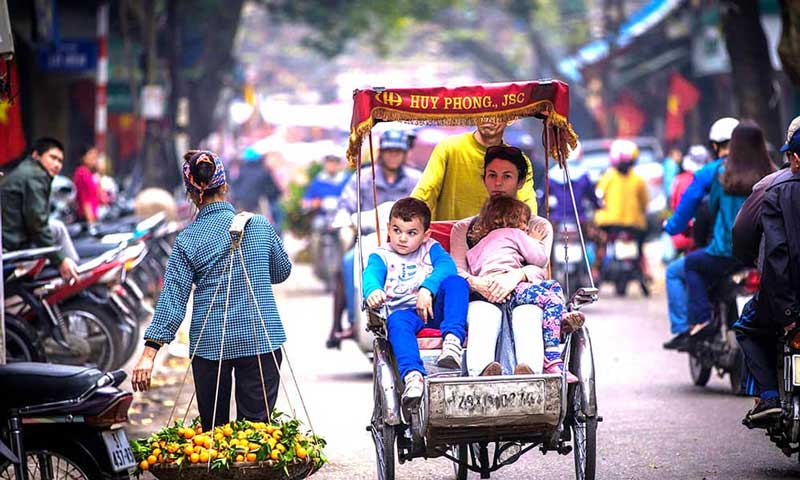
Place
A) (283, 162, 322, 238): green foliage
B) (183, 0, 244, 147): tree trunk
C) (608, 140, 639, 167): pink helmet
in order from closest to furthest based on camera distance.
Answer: (608, 140, 639, 167): pink helmet
(283, 162, 322, 238): green foliage
(183, 0, 244, 147): tree trunk

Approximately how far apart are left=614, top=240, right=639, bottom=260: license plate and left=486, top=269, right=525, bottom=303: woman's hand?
11974 millimetres

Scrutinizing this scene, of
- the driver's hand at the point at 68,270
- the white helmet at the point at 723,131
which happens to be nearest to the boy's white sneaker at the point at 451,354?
the white helmet at the point at 723,131

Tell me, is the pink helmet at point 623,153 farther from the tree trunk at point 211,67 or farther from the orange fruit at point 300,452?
the tree trunk at point 211,67

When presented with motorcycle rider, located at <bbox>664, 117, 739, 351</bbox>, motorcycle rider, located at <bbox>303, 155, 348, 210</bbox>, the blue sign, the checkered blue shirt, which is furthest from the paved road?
the blue sign

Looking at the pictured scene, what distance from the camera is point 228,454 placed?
229 inches

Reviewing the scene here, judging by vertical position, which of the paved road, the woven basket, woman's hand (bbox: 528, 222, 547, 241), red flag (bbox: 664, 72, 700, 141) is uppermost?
red flag (bbox: 664, 72, 700, 141)

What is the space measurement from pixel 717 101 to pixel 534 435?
2590 cm

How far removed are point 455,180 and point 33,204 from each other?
3.90 metres

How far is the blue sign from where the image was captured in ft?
66.3

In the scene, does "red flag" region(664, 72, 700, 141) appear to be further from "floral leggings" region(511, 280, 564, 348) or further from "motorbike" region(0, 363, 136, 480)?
"motorbike" region(0, 363, 136, 480)

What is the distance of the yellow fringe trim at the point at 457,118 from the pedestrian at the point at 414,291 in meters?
0.54

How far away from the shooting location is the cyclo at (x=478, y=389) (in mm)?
5961

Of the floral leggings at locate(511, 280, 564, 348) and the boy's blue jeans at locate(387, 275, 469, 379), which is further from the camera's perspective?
the floral leggings at locate(511, 280, 564, 348)

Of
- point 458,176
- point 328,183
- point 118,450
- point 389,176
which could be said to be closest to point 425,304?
point 118,450
